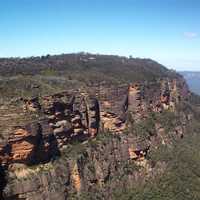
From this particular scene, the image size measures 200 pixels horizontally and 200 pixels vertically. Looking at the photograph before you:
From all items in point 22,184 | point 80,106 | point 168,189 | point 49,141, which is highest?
point 80,106

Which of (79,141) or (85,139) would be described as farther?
(85,139)

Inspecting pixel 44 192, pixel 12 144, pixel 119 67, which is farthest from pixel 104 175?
pixel 119 67

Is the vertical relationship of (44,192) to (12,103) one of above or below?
below

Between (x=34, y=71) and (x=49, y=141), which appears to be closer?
(x=49, y=141)

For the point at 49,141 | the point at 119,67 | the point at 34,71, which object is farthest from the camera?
the point at 119,67

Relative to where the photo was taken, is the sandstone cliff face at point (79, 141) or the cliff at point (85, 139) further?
the sandstone cliff face at point (79, 141)

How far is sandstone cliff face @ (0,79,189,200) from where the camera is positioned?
52.9 metres

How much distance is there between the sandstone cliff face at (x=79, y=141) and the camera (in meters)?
52.9

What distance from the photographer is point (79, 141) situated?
64938mm

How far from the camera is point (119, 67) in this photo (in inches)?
3839

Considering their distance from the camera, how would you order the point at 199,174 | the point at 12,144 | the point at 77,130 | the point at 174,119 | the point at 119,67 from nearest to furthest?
1. the point at 12,144
2. the point at 77,130
3. the point at 199,174
4. the point at 174,119
5. the point at 119,67

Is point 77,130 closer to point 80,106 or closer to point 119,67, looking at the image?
point 80,106

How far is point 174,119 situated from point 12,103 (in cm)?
4435

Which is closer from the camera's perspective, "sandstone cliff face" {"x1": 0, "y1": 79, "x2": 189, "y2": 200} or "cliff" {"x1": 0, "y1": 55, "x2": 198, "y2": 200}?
"cliff" {"x1": 0, "y1": 55, "x2": 198, "y2": 200}
